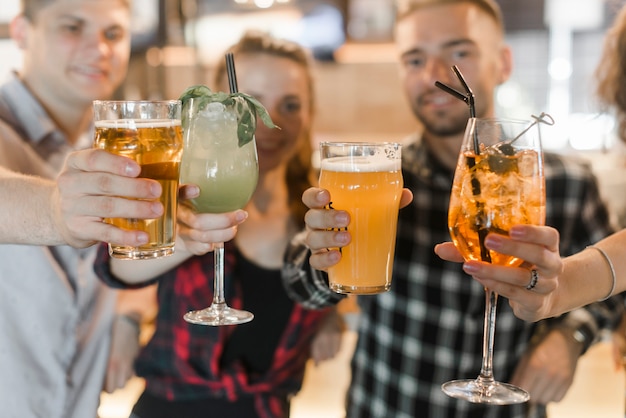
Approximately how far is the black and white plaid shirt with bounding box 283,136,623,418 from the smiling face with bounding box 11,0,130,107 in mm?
1053

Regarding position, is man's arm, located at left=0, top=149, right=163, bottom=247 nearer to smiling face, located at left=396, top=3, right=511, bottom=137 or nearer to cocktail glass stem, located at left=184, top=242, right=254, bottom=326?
cocktail glass stem, located at left=184, top=242, right=254, bottom=326

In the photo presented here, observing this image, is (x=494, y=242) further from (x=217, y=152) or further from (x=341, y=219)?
(x=217, y=152)

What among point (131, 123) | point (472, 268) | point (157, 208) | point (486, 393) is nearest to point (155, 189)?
point (157, 208)

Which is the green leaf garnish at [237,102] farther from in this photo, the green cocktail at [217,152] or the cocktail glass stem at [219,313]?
the cocktail glass stem at [219,313]

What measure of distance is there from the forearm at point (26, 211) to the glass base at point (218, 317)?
0.97 ft

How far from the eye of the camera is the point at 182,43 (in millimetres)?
5641

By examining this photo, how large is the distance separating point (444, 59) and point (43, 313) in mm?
1446

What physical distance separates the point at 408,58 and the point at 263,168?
594mm

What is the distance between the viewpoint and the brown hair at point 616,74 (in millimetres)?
2090

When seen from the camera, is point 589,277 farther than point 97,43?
No

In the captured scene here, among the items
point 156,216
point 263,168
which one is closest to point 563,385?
point 263,168

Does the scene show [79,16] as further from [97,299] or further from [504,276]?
[504,276]

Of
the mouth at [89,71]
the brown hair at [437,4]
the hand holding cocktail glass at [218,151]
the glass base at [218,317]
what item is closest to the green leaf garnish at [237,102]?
the hand holding cocktail glass at [218,151]

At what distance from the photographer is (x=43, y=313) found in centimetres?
210
